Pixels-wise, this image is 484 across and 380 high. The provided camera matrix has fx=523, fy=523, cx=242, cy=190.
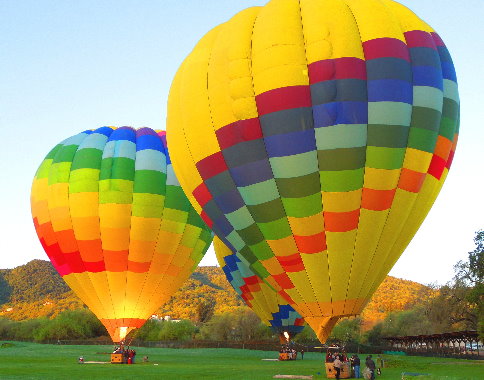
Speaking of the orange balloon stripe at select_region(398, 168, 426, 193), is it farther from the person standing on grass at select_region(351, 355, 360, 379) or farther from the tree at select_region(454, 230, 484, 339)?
the tree at select_region(454, 230, 484, 339)

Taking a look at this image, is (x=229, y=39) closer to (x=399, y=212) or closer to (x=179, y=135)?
(x=179, y=135)

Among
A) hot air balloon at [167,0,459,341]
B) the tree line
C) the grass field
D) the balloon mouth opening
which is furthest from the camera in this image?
the tree line

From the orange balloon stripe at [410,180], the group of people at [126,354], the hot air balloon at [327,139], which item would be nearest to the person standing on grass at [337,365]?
the hot air balloon at [327,139]

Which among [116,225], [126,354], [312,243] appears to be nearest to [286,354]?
[126,354]

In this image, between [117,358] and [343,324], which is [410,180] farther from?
[343,324]

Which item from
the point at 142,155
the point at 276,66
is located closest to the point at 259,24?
the point at 276,66

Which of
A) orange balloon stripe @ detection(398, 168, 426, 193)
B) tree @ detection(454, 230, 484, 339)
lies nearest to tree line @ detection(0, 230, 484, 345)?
tree @ detection(454, 230, 484, 339)

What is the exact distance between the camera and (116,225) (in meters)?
22.2

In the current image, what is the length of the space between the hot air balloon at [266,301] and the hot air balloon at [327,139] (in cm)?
1181

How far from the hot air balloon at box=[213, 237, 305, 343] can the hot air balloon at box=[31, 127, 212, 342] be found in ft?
13.8

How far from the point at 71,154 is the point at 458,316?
115 ft

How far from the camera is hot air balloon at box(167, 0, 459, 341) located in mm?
13094

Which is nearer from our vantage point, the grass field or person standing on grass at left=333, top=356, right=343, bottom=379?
person standing on grass at left=333, top=356, right=343, bottom=379

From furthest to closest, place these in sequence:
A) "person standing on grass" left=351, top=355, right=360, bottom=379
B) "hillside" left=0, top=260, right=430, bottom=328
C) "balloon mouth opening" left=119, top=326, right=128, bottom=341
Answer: "hillside" left=0, top=260, right=430, bottom=328
"balloon mouth opening" left=119, top=326, right=128, bottom=341
"person standing on grass" left=351, top=355, right=360, bottom=379
